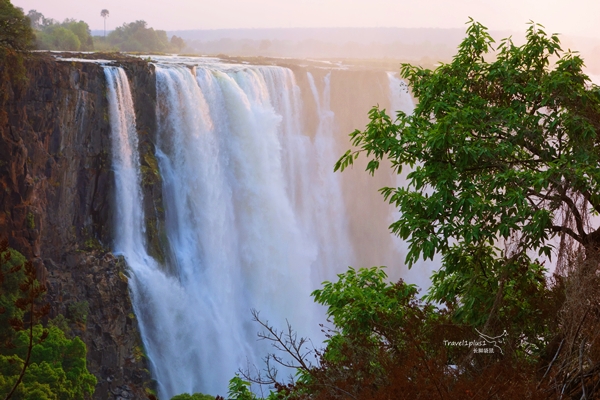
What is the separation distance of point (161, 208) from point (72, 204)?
350cm

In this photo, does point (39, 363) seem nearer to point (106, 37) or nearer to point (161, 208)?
point (161, 208)

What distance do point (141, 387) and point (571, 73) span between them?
17499 millimetres

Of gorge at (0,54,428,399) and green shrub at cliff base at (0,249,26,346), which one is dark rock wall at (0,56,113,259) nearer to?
gorge at (0,54,428,399)

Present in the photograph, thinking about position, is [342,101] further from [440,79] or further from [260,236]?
[440,79]

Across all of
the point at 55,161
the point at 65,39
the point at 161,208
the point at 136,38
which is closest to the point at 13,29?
the point at 55,161

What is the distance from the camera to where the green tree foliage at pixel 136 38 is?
211ft

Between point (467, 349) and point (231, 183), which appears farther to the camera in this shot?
point (231, 183)

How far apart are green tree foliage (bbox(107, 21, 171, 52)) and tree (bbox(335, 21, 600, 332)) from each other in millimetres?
58942

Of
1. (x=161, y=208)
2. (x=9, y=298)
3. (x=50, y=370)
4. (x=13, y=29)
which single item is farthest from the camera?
(x=161, y=208)

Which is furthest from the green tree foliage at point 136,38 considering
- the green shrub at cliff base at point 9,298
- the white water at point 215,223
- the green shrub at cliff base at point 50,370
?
the green shrub at cliff base at point 50,370


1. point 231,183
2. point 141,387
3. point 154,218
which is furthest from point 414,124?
point 231,183

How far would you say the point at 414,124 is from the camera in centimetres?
827

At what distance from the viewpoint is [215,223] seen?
26.2 meters

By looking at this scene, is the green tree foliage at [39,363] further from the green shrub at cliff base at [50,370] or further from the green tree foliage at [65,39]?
the green tree foliage at [65,39]
